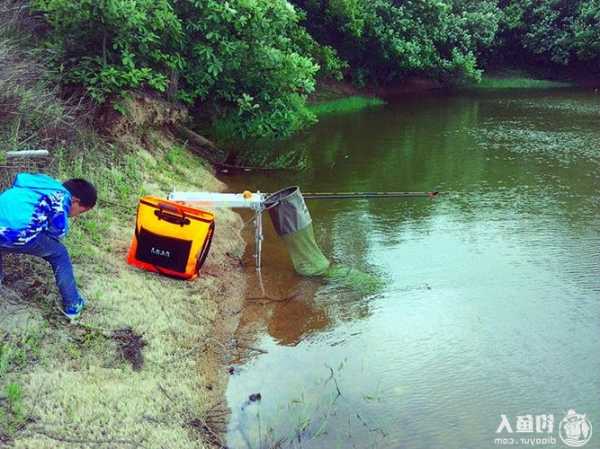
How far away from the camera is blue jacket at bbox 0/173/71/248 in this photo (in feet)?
13.3

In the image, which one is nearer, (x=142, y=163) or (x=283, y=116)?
(x=142, y=163)

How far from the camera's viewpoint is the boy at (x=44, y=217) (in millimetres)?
4062

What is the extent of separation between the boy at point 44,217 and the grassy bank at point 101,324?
33cm

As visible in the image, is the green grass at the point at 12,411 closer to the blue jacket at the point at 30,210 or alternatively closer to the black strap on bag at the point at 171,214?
the blue jacket at the point at 30,210

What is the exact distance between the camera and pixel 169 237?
18.3ft

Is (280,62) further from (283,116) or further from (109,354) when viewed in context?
(109,354)

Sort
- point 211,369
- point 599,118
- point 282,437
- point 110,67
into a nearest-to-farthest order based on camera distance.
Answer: point 282,437 → point 211,369 → point 110,67 → point 599,118

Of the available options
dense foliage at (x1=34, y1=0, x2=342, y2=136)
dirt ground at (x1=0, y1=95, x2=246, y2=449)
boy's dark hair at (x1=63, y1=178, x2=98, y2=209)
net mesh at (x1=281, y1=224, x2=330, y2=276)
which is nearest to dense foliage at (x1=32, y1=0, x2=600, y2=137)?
dense foliage at (x1=34, y1=0, x2=342, y2=136)

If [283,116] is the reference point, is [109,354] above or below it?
below

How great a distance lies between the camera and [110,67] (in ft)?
26.5

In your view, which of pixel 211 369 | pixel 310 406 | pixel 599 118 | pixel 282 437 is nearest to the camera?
pixel 282 437

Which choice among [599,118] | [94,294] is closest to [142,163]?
[94,294]

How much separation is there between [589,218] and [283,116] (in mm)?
4861

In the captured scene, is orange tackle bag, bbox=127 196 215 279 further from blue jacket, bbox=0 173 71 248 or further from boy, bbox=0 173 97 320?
blue jacket, bbox=0 173 71 248
